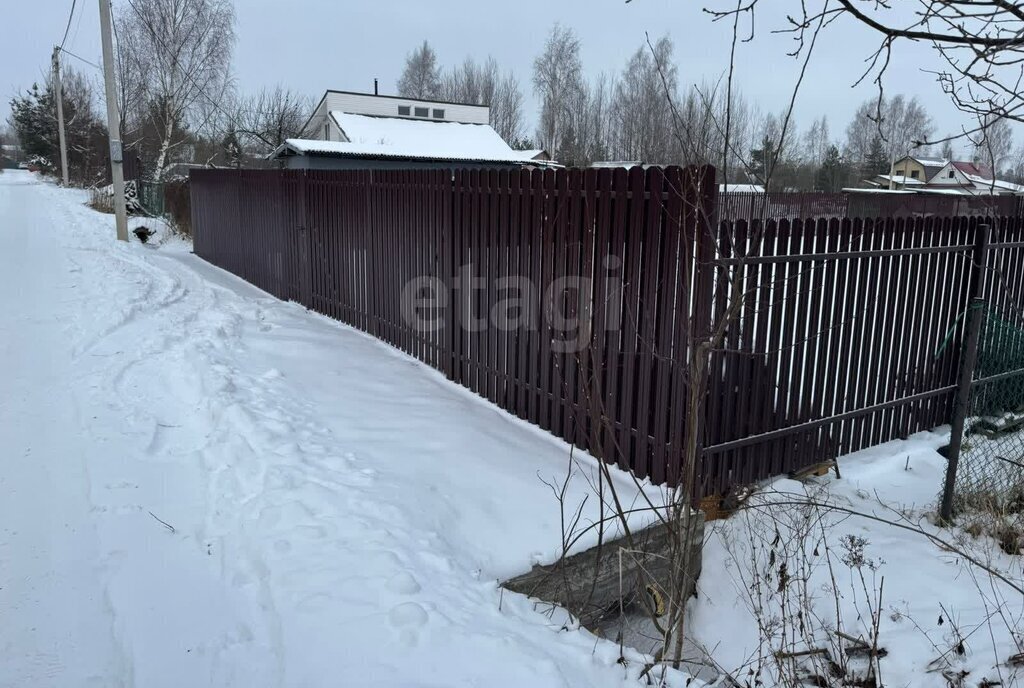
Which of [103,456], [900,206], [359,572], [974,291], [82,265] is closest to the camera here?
[359,572]

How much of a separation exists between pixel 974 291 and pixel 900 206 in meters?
21.3

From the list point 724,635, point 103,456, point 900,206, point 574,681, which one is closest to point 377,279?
point 103,456

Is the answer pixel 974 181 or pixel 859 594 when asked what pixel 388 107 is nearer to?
pixel 974 181

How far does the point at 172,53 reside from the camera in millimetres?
32875

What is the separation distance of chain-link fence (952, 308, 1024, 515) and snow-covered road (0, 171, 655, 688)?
119 inches

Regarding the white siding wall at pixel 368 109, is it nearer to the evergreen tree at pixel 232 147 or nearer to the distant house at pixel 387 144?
the distant house at pixel 387 144

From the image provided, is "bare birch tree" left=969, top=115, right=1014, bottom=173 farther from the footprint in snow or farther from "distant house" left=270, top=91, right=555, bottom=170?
"distant house" left=270, top=91, right=555, bottom=170

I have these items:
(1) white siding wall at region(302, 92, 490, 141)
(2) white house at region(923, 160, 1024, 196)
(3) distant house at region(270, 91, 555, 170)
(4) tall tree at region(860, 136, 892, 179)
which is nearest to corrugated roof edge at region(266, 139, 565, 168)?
(3) distant house at region(270, 91, 555, 170)

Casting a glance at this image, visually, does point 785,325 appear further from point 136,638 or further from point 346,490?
point 136,638

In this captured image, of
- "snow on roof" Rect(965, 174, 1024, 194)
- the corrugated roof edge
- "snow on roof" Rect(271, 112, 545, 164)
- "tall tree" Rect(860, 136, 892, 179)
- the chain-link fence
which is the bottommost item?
the chain-link fence

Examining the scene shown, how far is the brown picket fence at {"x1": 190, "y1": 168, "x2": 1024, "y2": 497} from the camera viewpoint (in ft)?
14.2

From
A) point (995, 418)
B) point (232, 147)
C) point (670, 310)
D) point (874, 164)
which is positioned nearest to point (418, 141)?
point (232, 147)

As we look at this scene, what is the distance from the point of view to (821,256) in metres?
4.81

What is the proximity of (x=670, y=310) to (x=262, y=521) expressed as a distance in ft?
8.32
